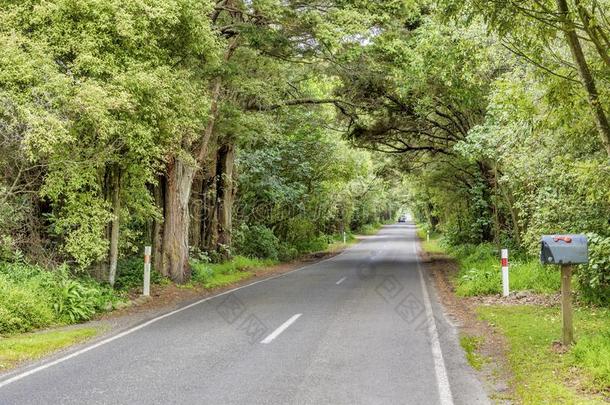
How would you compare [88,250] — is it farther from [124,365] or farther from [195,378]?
[195,378]

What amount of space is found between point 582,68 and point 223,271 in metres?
14.8

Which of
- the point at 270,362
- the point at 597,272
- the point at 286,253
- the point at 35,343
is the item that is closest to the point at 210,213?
the point at 286,253

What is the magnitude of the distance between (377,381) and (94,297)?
23.9 ft

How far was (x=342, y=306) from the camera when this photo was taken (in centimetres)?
1190

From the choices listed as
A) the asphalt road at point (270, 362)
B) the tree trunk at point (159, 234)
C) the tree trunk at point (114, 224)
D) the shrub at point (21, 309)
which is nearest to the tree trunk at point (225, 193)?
the tree trunk at point (159, 234)

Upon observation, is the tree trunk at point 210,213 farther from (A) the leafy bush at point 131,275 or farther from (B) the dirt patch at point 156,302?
(A) the leafy bush at point 131,275

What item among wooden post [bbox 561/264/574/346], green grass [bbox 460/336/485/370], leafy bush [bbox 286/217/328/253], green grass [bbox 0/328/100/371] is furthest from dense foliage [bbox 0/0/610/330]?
leafy bush [bbox 286/217/328/253]

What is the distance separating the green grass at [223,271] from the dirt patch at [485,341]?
22.6 feet

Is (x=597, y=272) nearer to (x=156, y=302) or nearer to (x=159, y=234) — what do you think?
(x=156, y=302)

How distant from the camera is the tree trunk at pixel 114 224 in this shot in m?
12.8

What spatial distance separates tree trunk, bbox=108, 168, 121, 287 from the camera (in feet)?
41.8

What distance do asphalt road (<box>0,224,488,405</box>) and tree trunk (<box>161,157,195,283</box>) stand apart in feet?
13.7

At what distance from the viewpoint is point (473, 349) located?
7926mm

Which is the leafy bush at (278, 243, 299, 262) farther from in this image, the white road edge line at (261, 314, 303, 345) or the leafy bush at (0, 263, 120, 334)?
the white road edge line at (261, 314, 303, 345)
